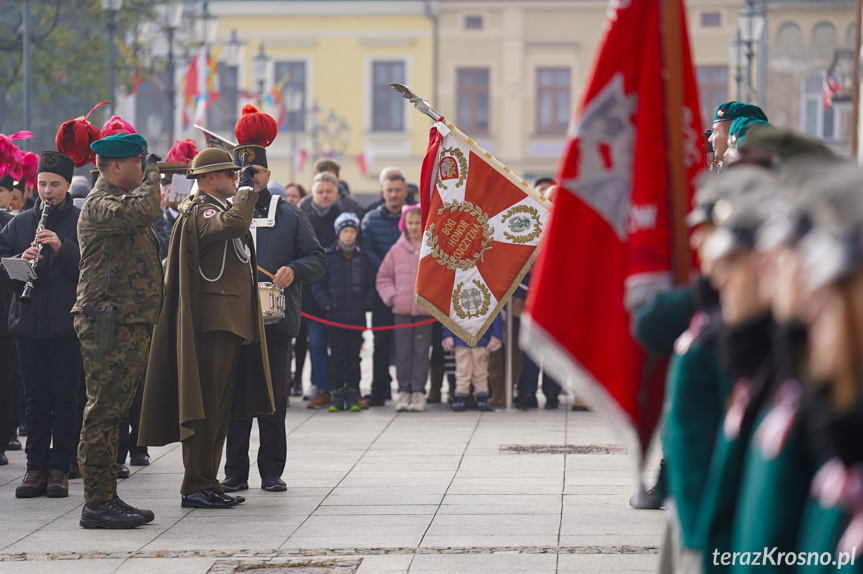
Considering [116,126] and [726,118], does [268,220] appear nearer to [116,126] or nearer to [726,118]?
[116,126]

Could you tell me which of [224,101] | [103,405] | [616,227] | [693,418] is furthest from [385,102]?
[693,418]

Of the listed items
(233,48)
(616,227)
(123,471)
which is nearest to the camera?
(616,227)

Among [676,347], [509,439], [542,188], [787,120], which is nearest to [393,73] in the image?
[787,120]

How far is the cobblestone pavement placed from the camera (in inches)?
249

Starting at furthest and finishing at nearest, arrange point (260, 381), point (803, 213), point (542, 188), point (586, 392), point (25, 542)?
point (542, 188), point (260, 381), point (25, 542), point (586, 392), point (803, 213)

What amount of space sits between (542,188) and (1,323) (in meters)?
6.56

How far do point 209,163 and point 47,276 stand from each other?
1393 mm

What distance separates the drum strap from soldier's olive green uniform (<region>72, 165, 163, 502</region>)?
138 cm

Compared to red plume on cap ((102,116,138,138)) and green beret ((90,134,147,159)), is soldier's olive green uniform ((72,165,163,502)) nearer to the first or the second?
green beret ((90,134,147,159))

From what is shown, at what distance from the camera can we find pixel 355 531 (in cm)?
702

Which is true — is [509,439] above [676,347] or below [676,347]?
below

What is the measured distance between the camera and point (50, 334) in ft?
27.3

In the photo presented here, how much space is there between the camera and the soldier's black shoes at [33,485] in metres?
8.20

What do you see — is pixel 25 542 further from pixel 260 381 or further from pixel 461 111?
pixel 461 111
